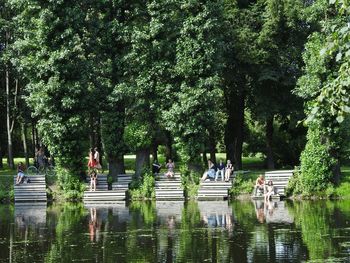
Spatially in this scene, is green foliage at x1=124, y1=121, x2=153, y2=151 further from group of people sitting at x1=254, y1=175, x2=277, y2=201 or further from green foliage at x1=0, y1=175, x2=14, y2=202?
group of people sitting at x1=254, y1=175, x2=277, y2=201

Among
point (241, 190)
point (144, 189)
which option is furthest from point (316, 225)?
point (144, 189)

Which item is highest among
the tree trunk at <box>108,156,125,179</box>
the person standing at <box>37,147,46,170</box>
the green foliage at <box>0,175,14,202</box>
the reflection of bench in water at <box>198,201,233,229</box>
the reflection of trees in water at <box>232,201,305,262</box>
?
the person standing at <box>37,147,46,170</box>

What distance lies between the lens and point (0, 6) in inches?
2018

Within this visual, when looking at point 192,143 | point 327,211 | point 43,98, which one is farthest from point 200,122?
point 327,211

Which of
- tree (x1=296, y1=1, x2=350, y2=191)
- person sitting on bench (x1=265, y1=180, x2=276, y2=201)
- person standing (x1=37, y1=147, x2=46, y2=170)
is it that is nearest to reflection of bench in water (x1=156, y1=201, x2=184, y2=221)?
person sitting on bench (x1=265, y1=180, x2=276, y2=201)

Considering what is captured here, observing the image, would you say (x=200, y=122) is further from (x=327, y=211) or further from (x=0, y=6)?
(x=0, y=6)

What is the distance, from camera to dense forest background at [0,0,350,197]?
39531mm

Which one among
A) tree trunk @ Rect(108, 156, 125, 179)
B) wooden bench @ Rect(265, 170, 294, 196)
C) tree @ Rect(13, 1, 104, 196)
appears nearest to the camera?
wooden bench @ Rect(265, 170, 294, 196)

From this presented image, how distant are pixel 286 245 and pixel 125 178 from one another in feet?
72.9

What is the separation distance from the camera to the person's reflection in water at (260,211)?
93.2 ft

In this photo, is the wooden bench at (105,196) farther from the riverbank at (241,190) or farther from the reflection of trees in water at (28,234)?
the reflection of trees in water at (28,234)

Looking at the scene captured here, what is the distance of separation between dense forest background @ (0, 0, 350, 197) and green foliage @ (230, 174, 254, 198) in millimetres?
2926

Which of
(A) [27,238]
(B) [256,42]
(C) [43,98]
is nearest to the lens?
(A) [27,238]

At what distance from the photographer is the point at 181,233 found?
80.8 feet
